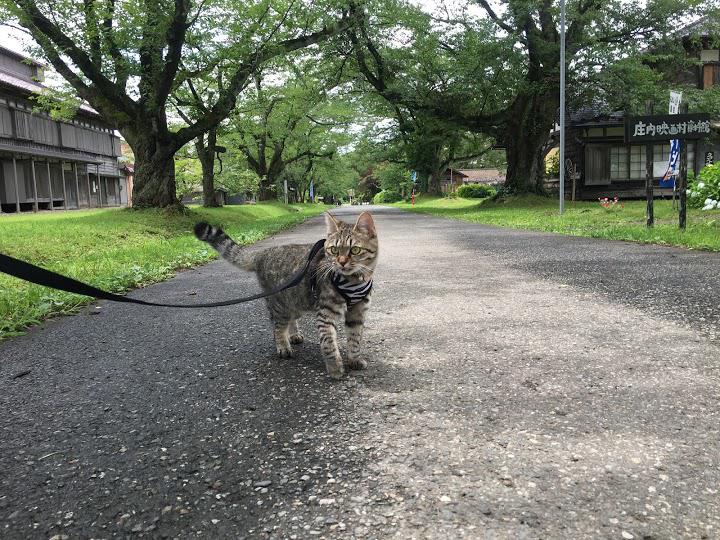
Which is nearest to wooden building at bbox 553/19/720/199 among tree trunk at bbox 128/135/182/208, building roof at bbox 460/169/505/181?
tree trunk at bbox 128/135/182/208

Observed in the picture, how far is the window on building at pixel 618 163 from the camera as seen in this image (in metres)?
30.9

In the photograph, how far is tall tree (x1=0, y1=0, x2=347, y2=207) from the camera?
15562 millimetres

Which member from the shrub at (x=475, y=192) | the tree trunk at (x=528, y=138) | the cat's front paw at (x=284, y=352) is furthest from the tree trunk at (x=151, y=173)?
the shrub at (x=475, y=192)

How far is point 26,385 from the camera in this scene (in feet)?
10.9

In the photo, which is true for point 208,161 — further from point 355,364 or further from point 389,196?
point 389,196

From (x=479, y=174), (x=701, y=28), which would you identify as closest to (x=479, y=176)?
(x=479, y=174)

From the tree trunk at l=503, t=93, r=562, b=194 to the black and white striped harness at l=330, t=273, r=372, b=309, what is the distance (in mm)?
25682

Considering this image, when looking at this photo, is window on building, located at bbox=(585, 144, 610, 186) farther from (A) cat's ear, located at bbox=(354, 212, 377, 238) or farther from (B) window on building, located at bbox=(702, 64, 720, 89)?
(A) cat's ear, located at bbox=(354, 212, 377, 238)

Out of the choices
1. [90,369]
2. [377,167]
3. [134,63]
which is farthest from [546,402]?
[377,167]

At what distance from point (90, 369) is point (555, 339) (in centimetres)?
330

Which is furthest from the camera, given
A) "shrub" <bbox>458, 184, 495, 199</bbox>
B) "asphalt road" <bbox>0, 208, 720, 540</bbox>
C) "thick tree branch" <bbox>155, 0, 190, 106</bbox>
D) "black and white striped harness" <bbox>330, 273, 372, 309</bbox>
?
"shrub" <bbox>458, 184, 495, 199</bbox>

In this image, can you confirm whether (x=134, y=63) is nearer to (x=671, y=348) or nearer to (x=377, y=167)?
(x=671, y=348)

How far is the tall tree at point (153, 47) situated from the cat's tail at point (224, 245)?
13.9 m

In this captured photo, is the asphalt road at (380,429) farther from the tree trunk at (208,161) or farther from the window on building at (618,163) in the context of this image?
the window on building at (618,163)
